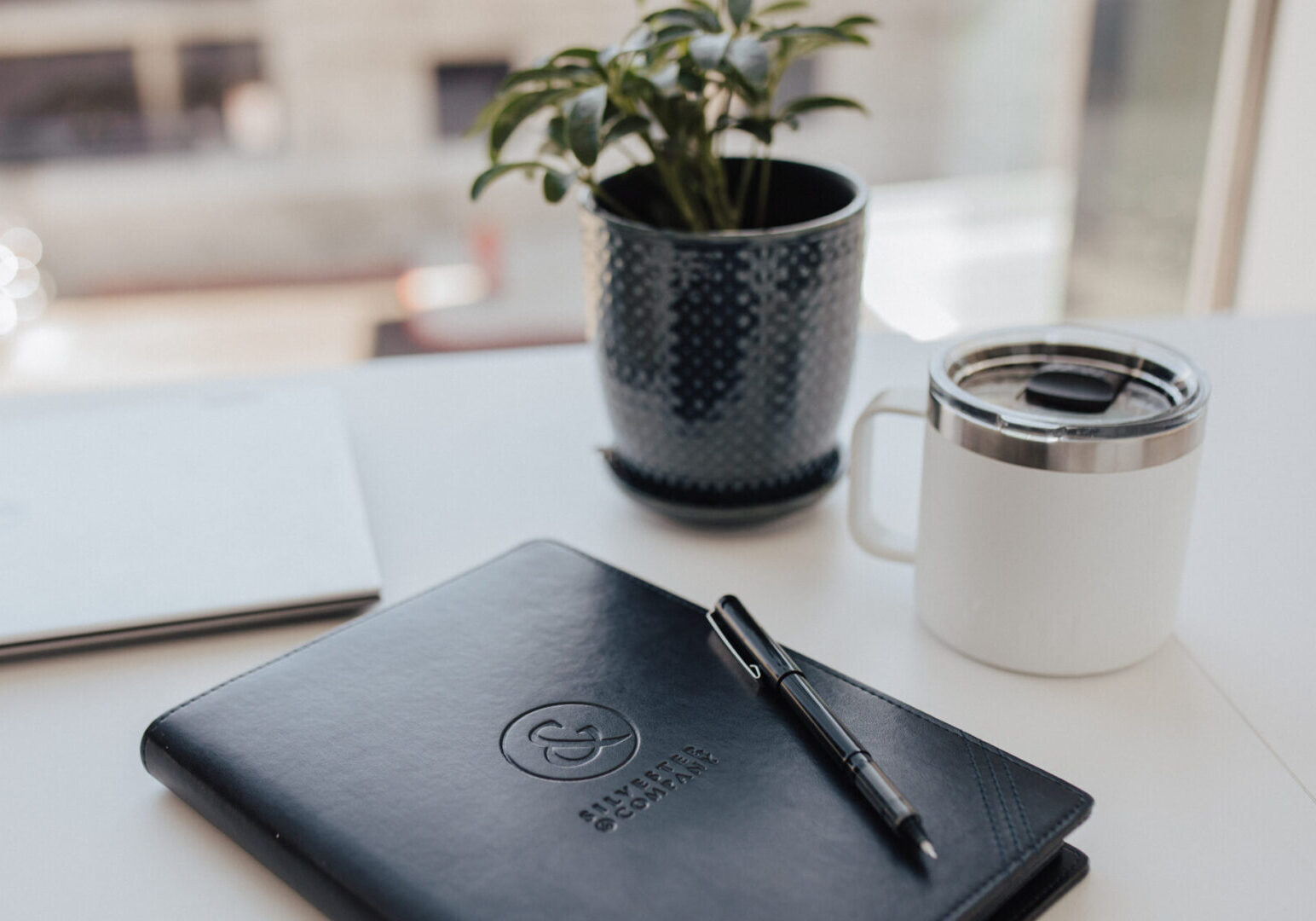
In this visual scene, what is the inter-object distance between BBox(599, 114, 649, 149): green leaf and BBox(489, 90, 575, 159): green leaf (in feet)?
0.09

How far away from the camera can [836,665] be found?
A: 0.53 m

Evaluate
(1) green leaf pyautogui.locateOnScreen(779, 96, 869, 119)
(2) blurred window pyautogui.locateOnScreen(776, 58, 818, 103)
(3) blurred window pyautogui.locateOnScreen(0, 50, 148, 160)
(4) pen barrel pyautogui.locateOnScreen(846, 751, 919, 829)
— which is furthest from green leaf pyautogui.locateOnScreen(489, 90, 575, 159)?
(3) blurred window pyautogui.locateOnScreen(0, 50, 148, 160)

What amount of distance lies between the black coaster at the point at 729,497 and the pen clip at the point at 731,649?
119 millimetres

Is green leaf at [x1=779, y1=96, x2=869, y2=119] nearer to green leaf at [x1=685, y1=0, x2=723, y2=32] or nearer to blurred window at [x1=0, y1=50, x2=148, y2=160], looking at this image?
green leaf at [x1=685, y1=0, x2=723, y2=32]

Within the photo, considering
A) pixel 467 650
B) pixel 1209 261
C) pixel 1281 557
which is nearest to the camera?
pixel 467 650

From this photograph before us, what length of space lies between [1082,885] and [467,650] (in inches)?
9.9

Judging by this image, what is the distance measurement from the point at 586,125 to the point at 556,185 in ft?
0.16

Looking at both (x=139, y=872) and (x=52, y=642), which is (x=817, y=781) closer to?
(x=139, y=872)

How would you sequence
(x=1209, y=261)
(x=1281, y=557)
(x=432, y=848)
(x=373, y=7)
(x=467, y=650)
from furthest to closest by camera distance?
(x=373, y=7), (x=1209, y=261), (x=1281, y=557), (x=467, y=650), (x=432, y=848)

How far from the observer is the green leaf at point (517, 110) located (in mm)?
559

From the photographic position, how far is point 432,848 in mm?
381

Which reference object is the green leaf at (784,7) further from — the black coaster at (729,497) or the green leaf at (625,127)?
the black coaster at (729,497)

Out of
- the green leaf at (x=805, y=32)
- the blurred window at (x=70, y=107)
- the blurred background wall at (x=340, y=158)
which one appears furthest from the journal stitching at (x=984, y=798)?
the blurred window at (x=70, y=107)

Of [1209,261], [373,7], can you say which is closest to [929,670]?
[1209,261]
